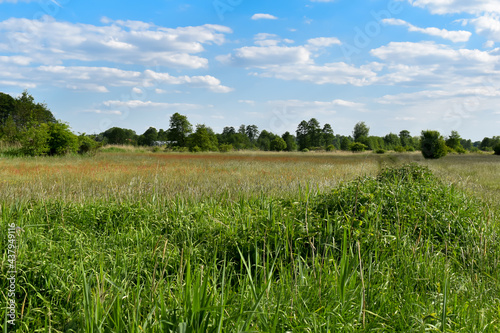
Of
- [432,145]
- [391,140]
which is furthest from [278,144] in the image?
[432,145]

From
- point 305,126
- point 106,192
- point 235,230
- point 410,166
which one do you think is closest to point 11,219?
point 106,192

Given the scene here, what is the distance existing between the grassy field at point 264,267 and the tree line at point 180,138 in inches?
723

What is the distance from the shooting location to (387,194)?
519 cm

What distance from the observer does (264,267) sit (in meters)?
2.56

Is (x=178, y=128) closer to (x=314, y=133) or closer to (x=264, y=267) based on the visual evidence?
(x=314, y=133)

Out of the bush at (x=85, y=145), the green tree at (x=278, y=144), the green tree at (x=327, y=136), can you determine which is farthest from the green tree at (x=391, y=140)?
the bush at (x=85, y=145)

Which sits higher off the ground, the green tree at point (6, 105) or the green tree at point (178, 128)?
the green tree at point (6, 105)

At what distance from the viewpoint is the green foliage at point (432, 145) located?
103 ft

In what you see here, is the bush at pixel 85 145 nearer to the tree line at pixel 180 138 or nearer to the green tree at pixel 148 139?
the tree line at pixel 180 138

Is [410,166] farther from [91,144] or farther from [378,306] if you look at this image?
[91,144]

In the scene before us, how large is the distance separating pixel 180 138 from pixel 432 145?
1623 inches

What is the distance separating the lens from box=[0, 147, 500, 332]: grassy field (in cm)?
239

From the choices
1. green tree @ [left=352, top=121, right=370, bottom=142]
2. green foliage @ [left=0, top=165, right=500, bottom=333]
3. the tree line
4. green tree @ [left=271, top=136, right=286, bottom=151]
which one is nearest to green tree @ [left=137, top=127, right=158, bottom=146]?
the tree line

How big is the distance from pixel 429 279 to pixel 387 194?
198 centimetres
